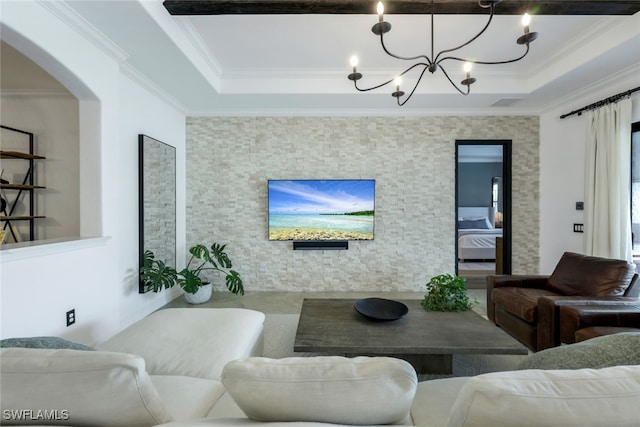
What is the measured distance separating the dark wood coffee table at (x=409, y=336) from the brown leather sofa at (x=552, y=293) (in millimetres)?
591

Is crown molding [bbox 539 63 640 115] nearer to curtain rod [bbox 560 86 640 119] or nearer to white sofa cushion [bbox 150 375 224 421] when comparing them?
curtain rod [bbox 560 86 640 119]

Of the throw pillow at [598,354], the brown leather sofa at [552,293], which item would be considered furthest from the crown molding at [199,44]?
the brown leather sofa at [552,293]

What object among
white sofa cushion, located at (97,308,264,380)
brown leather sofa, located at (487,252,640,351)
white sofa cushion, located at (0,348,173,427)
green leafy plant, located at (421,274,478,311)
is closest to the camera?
white sofa cushion, located at (0,348,173,427)

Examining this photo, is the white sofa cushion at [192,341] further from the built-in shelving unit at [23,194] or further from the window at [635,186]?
the window at [635,186]

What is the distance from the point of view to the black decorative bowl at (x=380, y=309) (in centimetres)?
223

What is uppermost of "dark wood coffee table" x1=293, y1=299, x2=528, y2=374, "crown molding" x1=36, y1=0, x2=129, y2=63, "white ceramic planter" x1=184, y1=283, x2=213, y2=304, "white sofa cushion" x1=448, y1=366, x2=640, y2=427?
"crown molding" x1=36, y1=0, x2=129, y2=63

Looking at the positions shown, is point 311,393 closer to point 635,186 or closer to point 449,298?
point 449,298

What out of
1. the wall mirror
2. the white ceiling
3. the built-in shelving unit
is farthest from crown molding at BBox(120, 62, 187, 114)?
the built-in shelving unit

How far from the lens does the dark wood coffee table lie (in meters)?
1.78

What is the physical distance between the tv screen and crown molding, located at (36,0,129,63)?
85.7 inches

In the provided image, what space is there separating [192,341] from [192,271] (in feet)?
7.55

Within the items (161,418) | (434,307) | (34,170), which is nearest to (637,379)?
(161,418)

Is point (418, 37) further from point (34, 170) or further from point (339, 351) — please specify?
point (34, 170)

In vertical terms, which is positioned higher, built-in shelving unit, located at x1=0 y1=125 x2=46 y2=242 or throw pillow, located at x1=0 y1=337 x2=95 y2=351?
built-in shelving unit, located at x1=0 y1=125 x2=46 y2=242
